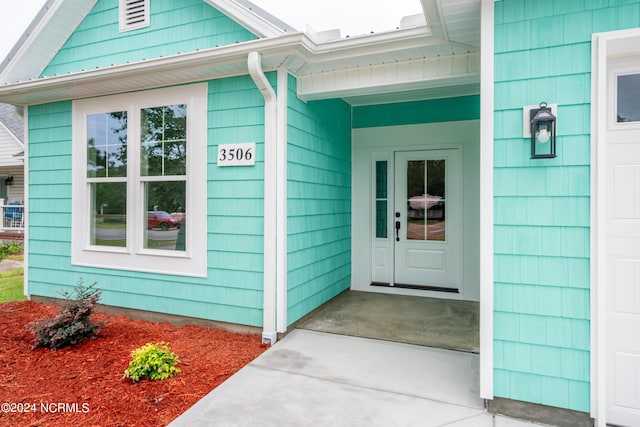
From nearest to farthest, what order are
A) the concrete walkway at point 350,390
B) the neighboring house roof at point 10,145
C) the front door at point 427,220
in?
the concrete walkway at point 350,390 < the front door at point 427,220 < the neighboring house roof at point 10,145

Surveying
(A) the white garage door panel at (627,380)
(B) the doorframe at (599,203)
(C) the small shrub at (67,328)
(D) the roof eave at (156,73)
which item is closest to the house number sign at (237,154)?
(D) the roof eave at (156,73)

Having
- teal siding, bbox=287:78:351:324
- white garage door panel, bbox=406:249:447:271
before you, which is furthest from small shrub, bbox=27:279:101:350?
white garage door panel, bbox=406:249:447:271

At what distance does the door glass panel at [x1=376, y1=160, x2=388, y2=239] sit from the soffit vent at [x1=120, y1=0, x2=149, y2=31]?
11.2ft

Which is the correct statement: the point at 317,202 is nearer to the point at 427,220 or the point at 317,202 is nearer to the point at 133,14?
the point at 427,220

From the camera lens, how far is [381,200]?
18.3 ft

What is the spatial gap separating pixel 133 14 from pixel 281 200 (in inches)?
112

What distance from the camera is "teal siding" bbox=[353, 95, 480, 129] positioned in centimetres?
501

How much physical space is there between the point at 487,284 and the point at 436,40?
200 centimetres

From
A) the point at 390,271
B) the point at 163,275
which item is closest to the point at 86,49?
the point at 163,275

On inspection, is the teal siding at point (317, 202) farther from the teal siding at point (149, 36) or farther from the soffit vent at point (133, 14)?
the soffit vent at point (133, 14)

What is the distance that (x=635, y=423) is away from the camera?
7.53ft

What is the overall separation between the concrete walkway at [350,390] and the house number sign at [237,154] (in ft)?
5.88

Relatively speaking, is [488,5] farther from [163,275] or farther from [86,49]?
[86,49]

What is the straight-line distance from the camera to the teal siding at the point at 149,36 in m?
3.99
